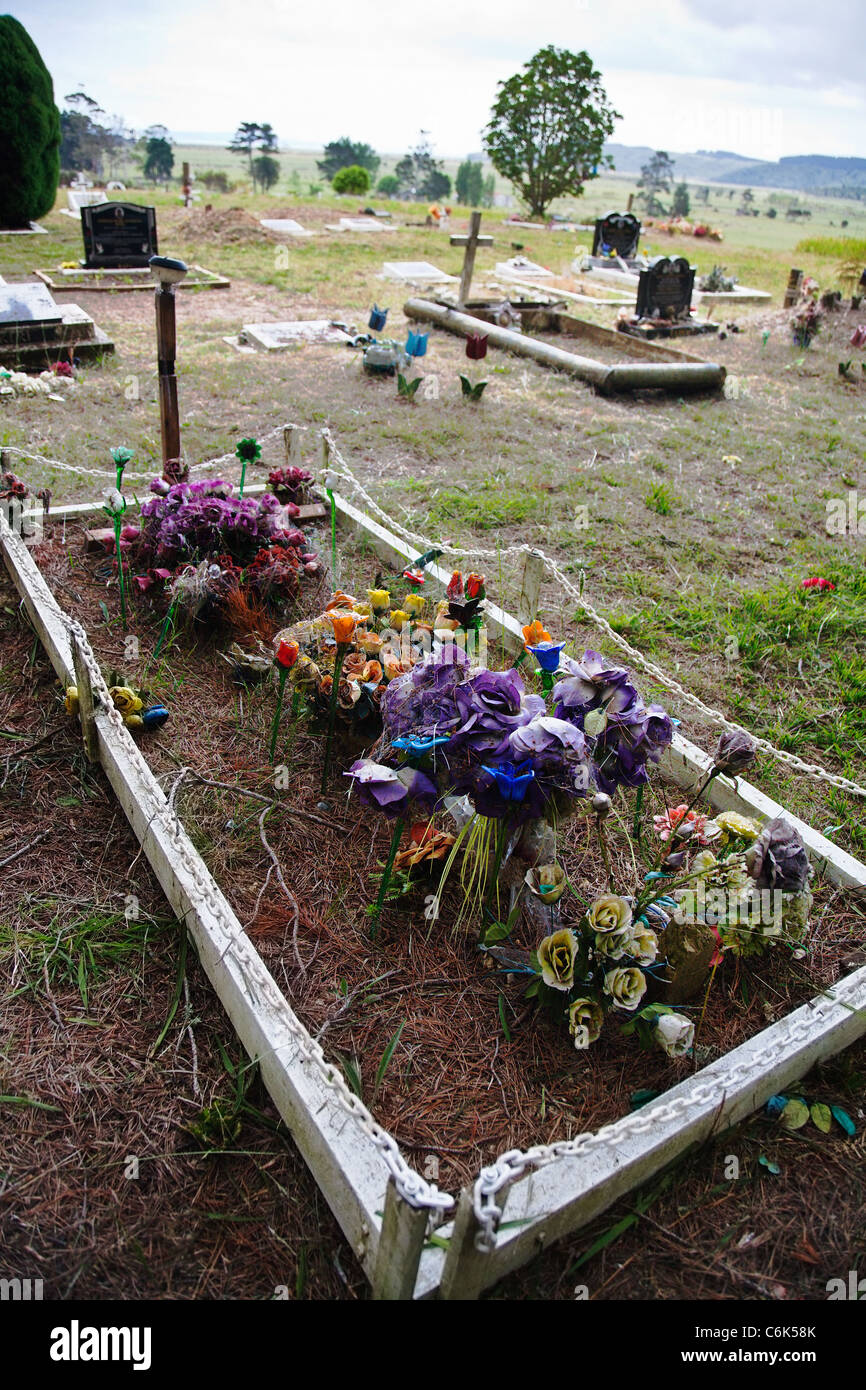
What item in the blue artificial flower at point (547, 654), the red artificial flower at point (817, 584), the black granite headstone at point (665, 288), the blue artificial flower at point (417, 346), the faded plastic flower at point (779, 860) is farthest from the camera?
the black granite headstone at point (665, 288)

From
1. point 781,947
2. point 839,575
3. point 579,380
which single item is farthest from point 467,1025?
point 579,380

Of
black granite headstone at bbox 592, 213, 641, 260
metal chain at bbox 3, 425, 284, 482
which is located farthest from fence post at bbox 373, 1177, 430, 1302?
black granite headstone at bbox 592, 213, 641, 260

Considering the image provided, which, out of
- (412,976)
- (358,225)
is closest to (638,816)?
(412,976)

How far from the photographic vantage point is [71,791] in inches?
119

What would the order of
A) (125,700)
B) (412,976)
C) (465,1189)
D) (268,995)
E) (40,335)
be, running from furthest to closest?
(40,335) → (125,700) → (412,976) → (268,995) → (465,1189)

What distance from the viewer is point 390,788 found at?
85.5 inches

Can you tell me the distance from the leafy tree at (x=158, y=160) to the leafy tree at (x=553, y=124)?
25855 mm

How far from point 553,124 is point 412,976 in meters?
29.1

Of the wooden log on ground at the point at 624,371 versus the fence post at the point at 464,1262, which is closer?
the fence post at the point at 464,1262

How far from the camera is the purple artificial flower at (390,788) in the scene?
2162 mm

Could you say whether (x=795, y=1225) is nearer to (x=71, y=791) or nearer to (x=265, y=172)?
(x=71, y=791)

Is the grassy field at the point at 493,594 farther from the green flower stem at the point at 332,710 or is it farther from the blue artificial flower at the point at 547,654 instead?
the blue artificial flower at the point at 547,654

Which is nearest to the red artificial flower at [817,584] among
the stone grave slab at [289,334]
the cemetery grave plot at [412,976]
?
the cemetery grave plot at [412,976]

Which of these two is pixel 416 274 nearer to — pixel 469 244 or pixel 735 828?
pixel 469 244
